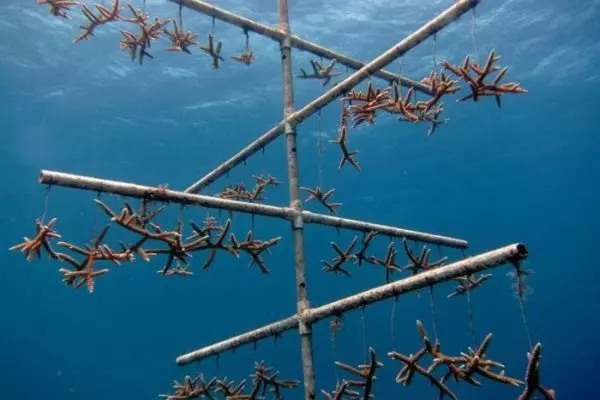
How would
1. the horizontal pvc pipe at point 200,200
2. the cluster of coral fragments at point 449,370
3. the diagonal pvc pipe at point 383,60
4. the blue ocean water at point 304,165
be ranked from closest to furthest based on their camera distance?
the cluster of coral fragments at point 449,370, the horizontal pvc pipe at point 200,200, the diagonal pvc pipe at point 383,60, the blue ocean water at point 304,165

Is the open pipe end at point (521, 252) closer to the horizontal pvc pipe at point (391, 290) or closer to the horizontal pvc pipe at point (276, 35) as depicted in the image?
the horizontal pvc pipe at point (391, 290)

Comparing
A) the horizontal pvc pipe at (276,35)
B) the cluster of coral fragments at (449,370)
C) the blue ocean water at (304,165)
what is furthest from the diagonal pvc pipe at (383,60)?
the cluster of coral fragments at (449,370)

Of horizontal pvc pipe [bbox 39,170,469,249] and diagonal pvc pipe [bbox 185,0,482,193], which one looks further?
diagonal pvc pipe [bbox 185,0,482,193]

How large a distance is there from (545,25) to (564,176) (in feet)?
85.2

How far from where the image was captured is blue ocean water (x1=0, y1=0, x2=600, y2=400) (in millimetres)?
23734

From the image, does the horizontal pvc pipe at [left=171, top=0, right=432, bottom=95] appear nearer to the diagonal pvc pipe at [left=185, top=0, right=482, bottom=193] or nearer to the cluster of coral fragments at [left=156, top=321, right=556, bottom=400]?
the diagonal pvc pipe at [left=185, top=0, right=482, bottom=193]

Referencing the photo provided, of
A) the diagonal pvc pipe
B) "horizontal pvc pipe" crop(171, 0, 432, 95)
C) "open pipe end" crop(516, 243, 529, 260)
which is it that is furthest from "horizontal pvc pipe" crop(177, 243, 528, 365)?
"horizontal pvc pipe" crop(171, 0, 432, 95)

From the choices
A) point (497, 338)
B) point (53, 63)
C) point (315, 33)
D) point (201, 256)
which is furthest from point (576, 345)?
point (53, 63)

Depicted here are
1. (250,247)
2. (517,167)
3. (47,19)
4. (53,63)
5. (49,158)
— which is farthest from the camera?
(517,167)

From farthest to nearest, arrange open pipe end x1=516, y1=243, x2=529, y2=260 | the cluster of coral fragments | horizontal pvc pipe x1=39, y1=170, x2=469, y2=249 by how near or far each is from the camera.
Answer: horizontal pvc pipe x1=39, y1=170, x2=469, y2=249
open pipe end x1=516, y1=243, x2=529, y2=260
the cluster of coral fragments

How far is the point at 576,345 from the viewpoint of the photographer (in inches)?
3804

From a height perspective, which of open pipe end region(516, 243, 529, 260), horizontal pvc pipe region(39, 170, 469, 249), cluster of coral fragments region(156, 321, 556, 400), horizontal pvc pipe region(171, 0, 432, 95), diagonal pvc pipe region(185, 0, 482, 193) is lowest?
cluster of coral fragments region(156, 321, 556, 400)

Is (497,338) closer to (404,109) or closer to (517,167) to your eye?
(517,167)

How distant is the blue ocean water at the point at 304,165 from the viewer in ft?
77.9
